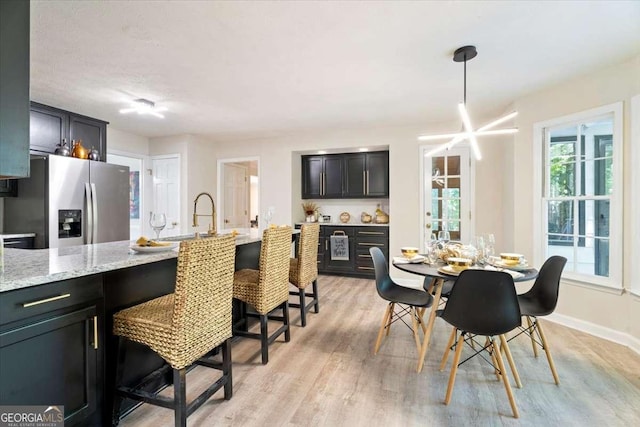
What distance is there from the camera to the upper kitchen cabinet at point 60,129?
3565mm

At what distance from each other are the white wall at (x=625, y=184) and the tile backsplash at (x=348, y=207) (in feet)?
7.25

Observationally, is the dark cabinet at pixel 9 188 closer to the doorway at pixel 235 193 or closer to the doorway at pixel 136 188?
the doorway at pixel 136 188

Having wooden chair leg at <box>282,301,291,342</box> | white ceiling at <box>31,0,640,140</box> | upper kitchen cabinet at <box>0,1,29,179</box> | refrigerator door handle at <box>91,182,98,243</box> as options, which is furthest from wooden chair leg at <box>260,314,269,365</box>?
refrigerator door handle at <box>91,182,98,243</box>

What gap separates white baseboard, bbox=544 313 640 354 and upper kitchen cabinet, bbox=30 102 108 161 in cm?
597

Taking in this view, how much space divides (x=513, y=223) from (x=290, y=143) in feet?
11.9

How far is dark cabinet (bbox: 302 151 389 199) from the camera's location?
5.25m

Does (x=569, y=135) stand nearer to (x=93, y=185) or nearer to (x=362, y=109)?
(x=362, y=109)

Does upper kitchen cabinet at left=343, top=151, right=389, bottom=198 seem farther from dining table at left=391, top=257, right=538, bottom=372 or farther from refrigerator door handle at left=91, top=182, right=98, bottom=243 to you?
refrigerator door handle at left=91, top=182, right=98, bottom=243

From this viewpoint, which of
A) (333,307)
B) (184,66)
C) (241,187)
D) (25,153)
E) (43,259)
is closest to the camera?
(25,153)

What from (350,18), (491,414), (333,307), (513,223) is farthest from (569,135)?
(333,307)

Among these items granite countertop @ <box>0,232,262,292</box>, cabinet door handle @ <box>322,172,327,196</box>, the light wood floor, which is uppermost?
cabinet door handle @ <box>322,172,327,196</box>

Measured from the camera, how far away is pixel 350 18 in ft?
6.73

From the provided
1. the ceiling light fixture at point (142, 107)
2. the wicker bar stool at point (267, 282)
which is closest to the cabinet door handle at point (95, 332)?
the wicker bar stool at point (267, 282)

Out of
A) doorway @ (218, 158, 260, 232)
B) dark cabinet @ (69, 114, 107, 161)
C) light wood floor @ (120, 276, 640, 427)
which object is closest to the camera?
light wood floor @ (120, 276, 640, 427)
